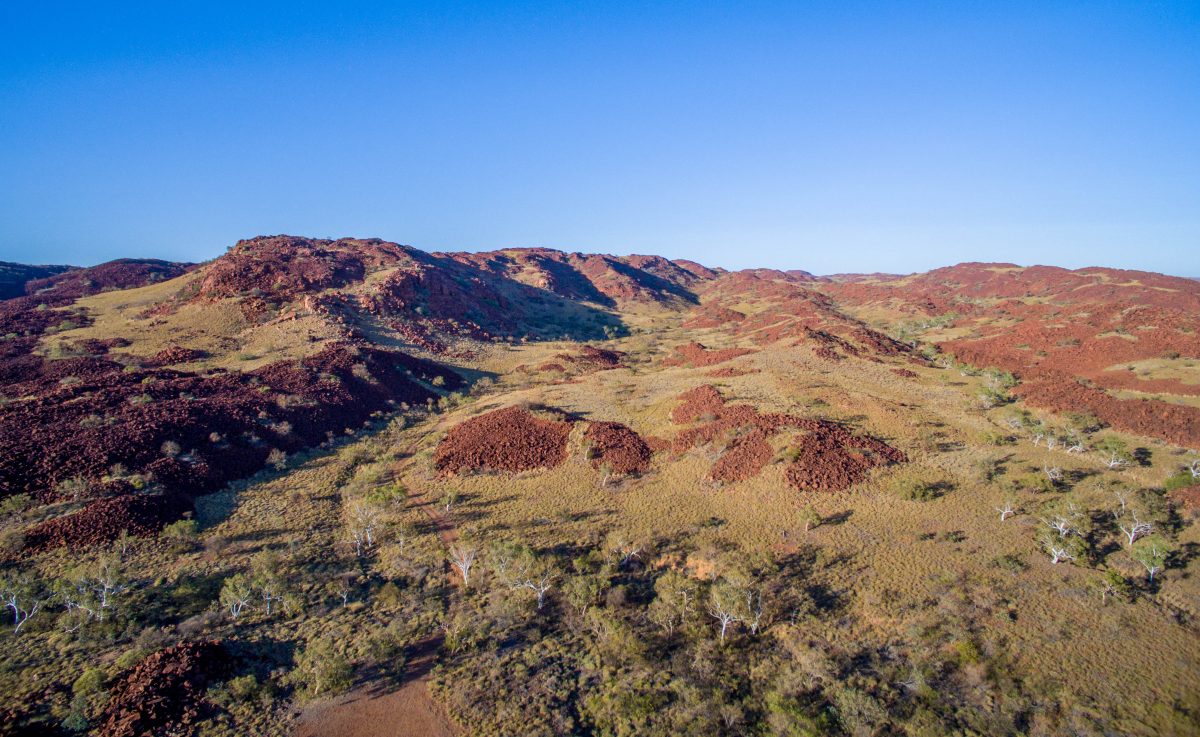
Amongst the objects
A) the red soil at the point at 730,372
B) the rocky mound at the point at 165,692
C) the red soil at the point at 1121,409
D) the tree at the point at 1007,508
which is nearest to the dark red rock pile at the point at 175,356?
the rocky mound at the point at 165,692

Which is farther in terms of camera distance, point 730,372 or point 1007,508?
point 730,372

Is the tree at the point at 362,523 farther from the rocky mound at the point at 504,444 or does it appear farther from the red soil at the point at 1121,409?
the red soil at the point at 1121,409

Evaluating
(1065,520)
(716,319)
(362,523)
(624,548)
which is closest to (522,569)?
(624,548)

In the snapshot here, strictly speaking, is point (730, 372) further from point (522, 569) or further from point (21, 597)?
point (21, 597)

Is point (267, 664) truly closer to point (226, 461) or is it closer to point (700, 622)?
point (700, 622)

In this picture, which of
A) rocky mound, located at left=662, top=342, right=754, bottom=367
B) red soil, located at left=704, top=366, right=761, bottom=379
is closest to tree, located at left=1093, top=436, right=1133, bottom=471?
red soil, located at left=704, top=366, right=761, bottom=379

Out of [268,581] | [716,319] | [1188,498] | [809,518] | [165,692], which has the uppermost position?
[716,319]

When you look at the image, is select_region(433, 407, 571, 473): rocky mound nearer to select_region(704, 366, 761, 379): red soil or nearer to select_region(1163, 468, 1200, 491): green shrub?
select_region(704, 366, 761, 379): red soil
